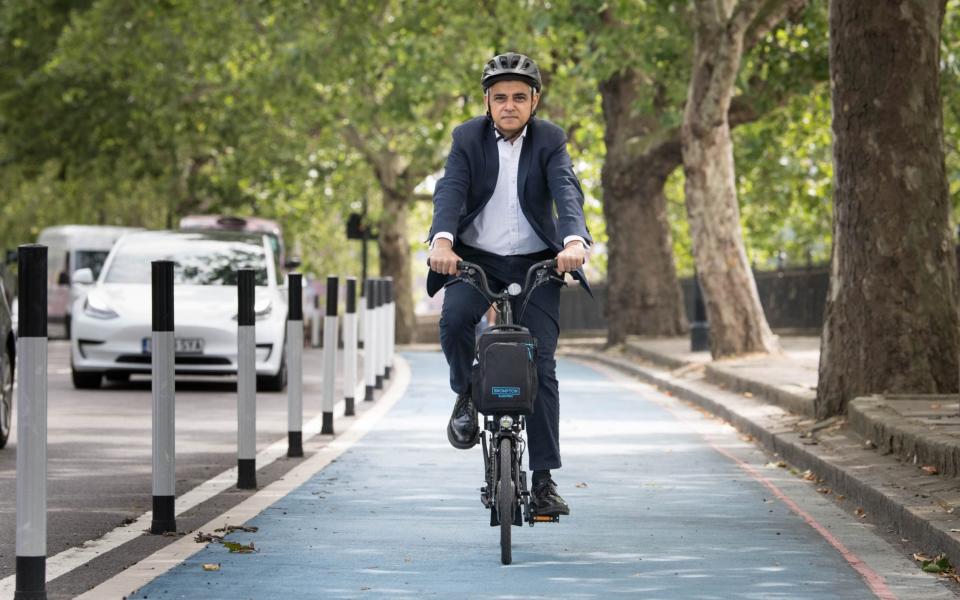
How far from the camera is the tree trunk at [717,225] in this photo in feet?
76.2

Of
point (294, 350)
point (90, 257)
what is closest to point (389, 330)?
point (294, 350)

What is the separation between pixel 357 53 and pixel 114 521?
27.1 m

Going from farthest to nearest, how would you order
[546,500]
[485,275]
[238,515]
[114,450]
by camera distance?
1. [114,450]
2. [238,515]
3. [546,500]
4. [485,275]

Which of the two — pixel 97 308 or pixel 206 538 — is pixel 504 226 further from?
pixel 97 308

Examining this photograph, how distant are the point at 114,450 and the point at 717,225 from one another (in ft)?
38.5

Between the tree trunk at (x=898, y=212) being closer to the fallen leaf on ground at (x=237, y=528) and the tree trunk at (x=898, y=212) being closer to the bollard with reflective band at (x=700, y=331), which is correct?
the fallen leaf on ground at (x=237, y=528)

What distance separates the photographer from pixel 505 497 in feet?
26.6

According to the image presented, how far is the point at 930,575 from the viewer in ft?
26.5

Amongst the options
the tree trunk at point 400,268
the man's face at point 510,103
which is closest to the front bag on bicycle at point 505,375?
the man's face at point 510,103

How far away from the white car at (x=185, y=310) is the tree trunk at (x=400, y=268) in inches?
1043

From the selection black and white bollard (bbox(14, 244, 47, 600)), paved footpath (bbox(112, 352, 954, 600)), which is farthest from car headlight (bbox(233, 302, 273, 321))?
black and white bollard (bbox(14, 244, 47, 600))

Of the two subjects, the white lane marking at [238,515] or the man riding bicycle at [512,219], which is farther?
the man riding bicycle at [512,219]

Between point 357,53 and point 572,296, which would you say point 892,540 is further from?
point 572,296

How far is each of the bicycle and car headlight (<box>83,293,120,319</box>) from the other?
11923 millimetres
